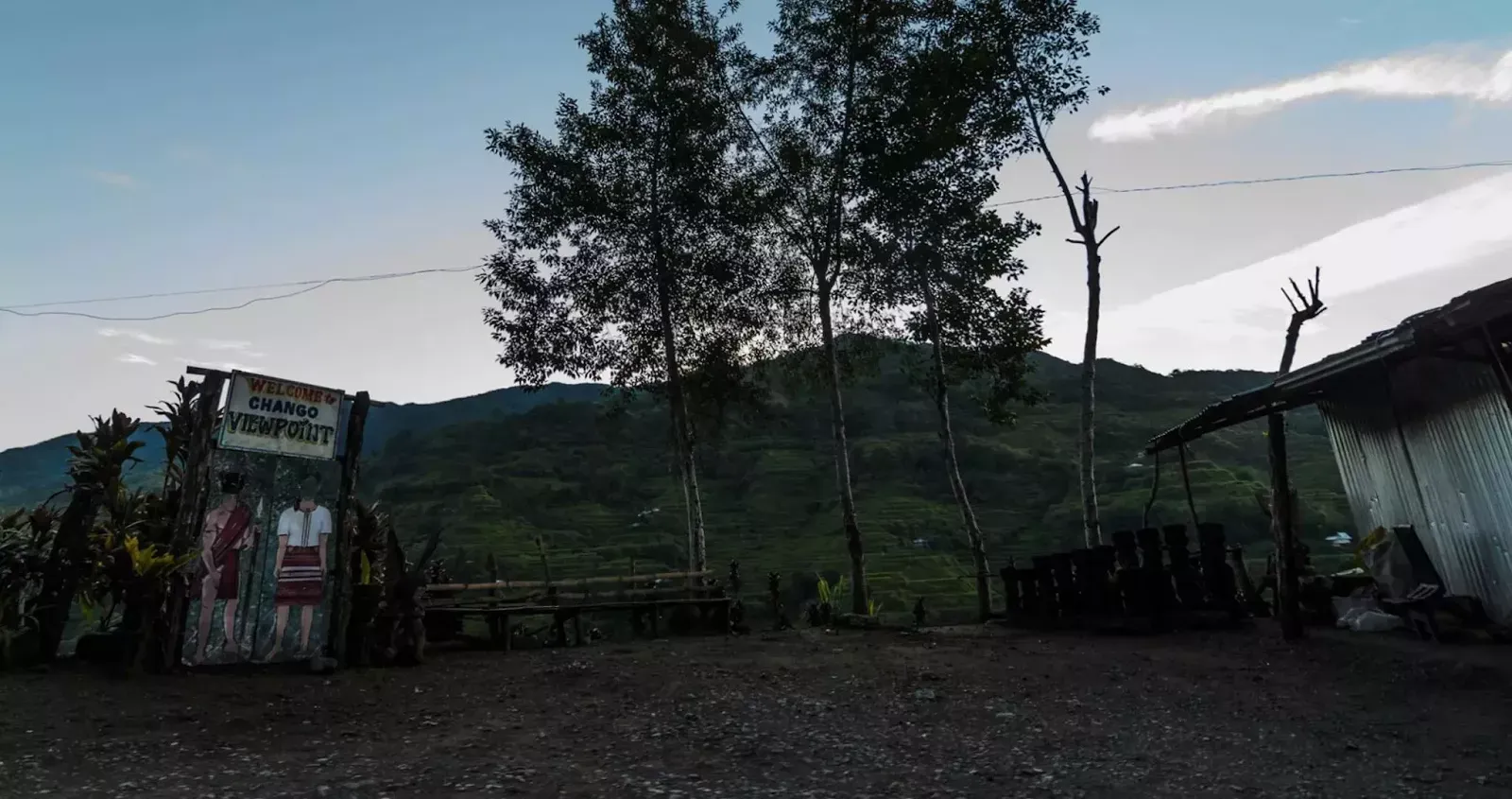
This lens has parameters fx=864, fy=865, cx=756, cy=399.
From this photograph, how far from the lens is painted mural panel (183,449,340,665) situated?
372 inches

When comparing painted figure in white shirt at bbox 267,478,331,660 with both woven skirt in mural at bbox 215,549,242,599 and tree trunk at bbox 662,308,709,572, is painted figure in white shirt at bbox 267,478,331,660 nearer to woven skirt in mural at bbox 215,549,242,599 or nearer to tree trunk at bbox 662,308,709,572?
woven skirt in mural at bbox 215,549,242,599

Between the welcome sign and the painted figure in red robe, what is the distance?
49 centimetres

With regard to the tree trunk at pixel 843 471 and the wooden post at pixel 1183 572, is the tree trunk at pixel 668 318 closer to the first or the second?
the tree trunk at pixel 843 471

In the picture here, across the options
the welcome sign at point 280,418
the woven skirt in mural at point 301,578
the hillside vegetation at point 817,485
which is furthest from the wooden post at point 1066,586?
the hillside vegetation at point 817,485

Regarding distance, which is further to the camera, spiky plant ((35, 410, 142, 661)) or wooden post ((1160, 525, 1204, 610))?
wooden post ((1160, 525, 1204, 610))

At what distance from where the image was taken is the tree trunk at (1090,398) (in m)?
15.4

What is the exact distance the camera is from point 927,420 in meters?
83.1

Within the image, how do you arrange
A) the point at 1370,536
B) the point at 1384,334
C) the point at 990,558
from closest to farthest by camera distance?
the point at 1384,334, the point at 1370,536, the point at 990,558

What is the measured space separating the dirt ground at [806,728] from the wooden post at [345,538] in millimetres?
771

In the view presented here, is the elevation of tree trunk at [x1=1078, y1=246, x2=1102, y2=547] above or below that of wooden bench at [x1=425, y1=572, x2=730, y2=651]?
above

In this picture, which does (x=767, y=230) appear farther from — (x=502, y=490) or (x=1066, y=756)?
(x=502, y=490)

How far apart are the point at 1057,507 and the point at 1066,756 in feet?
182

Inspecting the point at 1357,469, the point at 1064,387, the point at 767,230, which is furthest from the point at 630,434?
the point at 1357,469

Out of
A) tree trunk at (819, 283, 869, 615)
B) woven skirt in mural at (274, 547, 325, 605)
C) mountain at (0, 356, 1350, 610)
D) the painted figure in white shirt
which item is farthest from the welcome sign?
mountain at (0, 356, 1350, 610)
